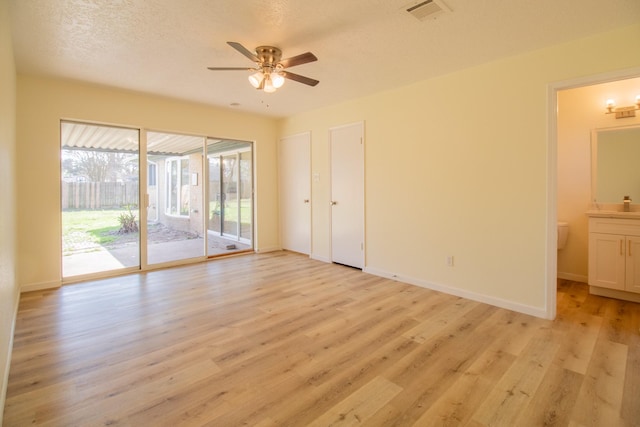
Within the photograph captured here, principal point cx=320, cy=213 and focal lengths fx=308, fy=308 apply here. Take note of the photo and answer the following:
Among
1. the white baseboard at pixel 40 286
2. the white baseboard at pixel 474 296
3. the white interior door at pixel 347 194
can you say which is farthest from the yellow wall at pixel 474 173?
the white baseboard at pixel 40 286

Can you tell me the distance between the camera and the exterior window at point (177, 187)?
5.43m

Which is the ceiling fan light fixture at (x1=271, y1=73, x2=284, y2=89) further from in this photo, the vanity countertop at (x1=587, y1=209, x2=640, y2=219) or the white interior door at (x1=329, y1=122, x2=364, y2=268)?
the vanity countertop at (x1=587, y1=209, x2=640, y2=219)

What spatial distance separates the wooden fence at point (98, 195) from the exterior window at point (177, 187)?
761mm

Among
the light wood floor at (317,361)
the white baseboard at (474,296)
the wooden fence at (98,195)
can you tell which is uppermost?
the wooden fence at (98,195)

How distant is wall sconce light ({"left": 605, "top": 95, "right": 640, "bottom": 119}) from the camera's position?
11.8 feet

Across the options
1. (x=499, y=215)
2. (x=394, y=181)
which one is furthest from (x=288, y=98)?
(x=499, y=215)

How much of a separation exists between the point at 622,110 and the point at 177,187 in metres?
6.58

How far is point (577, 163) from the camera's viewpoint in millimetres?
4078

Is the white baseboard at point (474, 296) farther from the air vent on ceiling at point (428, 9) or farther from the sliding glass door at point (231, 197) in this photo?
the sliding glass door at point (231, 197)

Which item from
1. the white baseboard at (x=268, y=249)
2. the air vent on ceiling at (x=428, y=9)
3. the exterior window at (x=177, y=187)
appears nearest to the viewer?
the air vent on ceiling at (x=428, y=9)

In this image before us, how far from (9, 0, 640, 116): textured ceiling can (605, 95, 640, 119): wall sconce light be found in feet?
5.19

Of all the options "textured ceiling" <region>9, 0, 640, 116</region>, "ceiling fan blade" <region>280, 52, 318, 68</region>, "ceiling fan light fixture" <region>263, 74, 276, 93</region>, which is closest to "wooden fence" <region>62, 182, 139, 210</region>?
"textured ceiling" <region>9, 0, 640, 116</region>

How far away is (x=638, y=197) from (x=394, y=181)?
2808 millimetres

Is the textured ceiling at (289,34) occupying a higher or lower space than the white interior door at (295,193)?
higher
